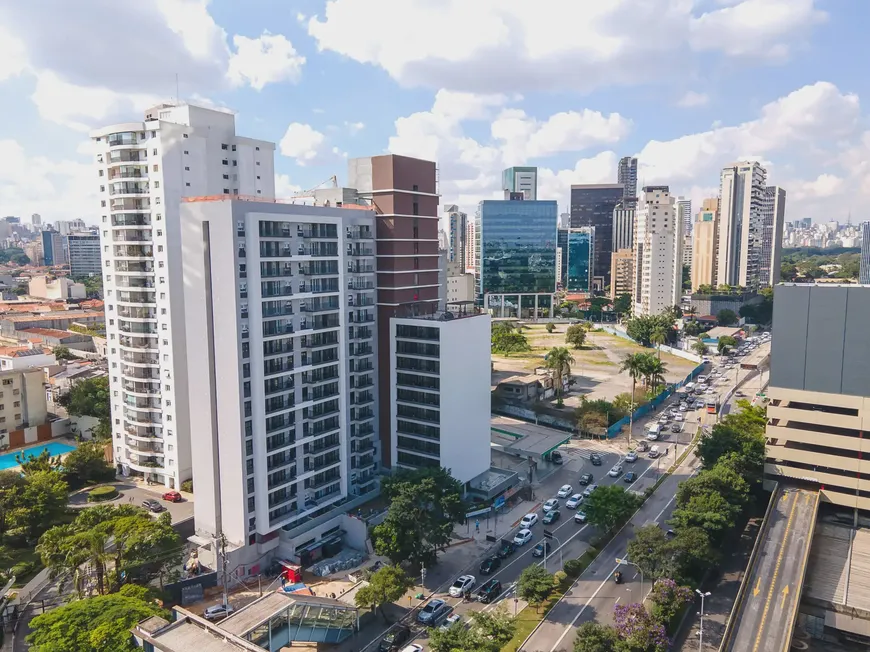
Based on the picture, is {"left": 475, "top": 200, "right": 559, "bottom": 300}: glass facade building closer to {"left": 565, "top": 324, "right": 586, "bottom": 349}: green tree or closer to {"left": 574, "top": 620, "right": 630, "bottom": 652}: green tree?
{"left": 565, "top": 324, "right": 586, "bottom": 349}: green tree

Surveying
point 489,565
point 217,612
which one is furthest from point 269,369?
point 489,565

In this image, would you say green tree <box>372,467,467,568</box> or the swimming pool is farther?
the swimming pool

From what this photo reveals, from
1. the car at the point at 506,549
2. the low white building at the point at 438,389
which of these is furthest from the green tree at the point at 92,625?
the low white building at the point at 438,389

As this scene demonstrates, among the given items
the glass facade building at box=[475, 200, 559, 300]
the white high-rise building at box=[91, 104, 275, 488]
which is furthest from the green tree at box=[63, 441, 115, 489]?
the glass facade building at box=[475, 200, 559, 300]

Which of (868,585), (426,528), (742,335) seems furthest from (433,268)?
(742,335)

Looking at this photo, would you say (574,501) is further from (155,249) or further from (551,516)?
(155,249)

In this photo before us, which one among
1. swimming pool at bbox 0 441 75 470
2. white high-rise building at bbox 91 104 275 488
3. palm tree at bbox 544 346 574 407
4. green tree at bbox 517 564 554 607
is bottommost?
swimming pool at bbox 0 441 75 470

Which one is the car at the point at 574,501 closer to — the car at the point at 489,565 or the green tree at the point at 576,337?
the car at the point at 489,565
